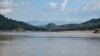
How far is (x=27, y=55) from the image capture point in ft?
118

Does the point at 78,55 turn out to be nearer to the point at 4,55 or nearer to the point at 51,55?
the point at 51,55

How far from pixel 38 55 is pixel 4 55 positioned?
388cm

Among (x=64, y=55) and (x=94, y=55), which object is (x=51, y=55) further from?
(x=94, y=55)

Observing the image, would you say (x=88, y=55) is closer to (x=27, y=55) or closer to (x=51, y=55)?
(x=51, y=55)

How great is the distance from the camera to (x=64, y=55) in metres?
35.9

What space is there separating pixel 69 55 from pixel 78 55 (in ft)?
3.43

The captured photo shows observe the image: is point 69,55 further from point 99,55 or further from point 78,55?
point 99,55

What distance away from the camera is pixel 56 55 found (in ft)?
118

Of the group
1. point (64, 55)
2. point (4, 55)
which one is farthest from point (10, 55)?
point (64, 55)

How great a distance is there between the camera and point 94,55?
3625 cm

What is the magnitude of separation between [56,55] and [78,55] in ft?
8.49

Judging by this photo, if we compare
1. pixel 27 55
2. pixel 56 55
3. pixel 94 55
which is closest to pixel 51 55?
pixel 56 55

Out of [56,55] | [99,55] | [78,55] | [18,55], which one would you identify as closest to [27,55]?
[18,55]

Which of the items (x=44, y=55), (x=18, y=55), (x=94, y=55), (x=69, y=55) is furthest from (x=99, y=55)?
(x=18, y=55)
